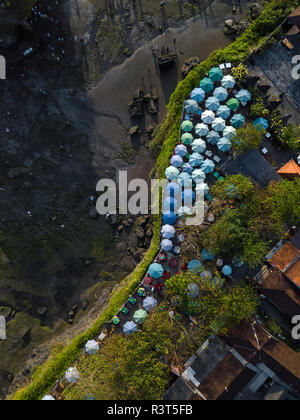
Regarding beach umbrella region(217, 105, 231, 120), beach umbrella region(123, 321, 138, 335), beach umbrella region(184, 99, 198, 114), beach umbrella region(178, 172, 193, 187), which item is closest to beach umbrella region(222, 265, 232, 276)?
beach umbrella region(178, 172, 193, 187)

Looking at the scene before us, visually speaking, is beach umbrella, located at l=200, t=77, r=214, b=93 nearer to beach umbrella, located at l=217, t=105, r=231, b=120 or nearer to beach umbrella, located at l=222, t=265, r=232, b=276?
beach umbrella, located at l=217, t=105, r=231, b=120

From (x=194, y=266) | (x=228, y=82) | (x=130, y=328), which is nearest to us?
(x=130, y=328)

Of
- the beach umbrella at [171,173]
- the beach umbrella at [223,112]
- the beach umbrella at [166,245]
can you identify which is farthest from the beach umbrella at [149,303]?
the beach umbrella at [223,112]

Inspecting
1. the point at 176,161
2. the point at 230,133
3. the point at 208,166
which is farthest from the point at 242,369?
the point at 230,133

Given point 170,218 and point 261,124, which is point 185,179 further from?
point 261,124

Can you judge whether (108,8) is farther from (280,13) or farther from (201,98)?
(280,13)

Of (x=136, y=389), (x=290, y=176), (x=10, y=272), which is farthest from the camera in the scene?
(x=10, y=272)
